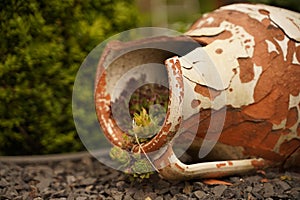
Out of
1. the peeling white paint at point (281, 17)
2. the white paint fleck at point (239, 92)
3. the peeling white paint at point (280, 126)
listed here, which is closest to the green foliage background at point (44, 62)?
the peeling white paint at point (281, 17)

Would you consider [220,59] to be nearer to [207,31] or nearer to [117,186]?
[207,31]

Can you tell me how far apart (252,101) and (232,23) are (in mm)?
385

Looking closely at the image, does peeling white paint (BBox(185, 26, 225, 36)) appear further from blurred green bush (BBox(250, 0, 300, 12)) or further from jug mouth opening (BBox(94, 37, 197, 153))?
blurred green bush (BBox(250, 0, 300, 12))

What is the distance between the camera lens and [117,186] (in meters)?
2.07

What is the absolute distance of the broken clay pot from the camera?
1865 mm

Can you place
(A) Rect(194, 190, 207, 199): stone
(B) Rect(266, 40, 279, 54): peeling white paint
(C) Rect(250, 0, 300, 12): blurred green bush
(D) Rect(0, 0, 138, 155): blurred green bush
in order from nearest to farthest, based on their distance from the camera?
(A) Rect(194, 190, 207, 199): stone < (B) Rect(266, 40, 279, 54): peeling white paint < (D) Rect(0, 0, 138, 155): blurred green bush < (C) Rect(250, 0, 300, 12): blurred green bush

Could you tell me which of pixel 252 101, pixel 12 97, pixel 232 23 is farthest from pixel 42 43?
pixel 252 101

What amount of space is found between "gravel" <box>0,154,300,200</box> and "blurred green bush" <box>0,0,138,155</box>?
182 millimetres

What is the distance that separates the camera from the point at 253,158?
2000 millimetres

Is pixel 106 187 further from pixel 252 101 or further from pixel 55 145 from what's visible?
pixel 252 101

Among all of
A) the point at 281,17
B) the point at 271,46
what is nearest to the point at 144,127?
the point at 271,46

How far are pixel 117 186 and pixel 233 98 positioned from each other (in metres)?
0.66

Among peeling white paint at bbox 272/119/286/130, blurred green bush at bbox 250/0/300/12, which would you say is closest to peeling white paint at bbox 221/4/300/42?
peeling white paint at bbox 272/119/286/130

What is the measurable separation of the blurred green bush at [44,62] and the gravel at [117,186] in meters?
0.18
